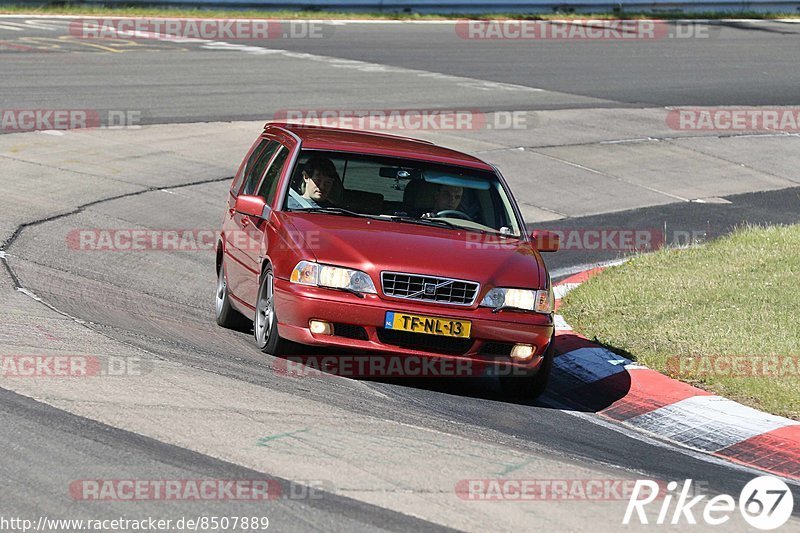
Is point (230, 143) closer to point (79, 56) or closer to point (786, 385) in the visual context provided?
point (79, 56)

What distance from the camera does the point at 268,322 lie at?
880 centimetres

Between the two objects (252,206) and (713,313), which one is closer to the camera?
(252,206)

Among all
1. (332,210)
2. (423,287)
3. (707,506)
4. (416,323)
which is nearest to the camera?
(707,506)

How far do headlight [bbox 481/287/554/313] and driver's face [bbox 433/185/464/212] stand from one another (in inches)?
47.0

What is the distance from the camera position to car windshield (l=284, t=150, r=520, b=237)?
926 centimetres

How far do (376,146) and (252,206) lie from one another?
3.69 ft

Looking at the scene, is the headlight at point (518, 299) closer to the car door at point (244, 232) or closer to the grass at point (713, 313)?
the grass at point (713, 313)

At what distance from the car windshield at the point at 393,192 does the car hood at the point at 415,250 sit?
26 cm

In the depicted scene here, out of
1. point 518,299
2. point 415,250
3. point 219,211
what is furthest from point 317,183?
point 219,211

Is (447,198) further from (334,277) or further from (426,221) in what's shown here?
(334,277)

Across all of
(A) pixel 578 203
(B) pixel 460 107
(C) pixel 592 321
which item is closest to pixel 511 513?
(C) pixel 592 321

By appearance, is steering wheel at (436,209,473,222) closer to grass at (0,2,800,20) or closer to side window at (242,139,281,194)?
side window at (242,139,281,194)

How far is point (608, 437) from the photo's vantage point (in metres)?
7.81

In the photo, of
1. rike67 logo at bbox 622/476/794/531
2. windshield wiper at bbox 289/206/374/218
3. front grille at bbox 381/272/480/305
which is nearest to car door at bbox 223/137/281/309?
windshield wiper at bbox 289/206/374/218
